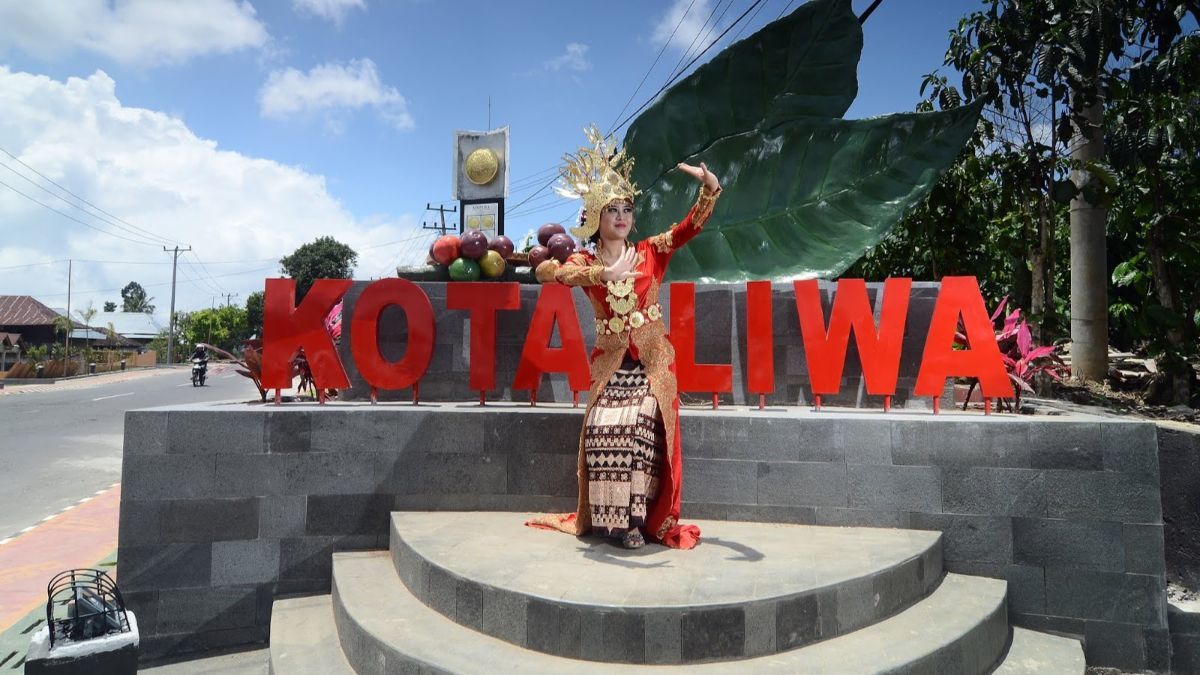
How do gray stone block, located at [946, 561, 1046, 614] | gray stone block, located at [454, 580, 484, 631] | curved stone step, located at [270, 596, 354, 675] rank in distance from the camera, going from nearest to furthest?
gray stone block, located at [454, 580, 484, 631] < curved stone step, located at [270, 596, 354, 675] < gray stone block, located at [946, 561, 1046, 614]

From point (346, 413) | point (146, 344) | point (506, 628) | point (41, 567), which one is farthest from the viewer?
point (146, 344)

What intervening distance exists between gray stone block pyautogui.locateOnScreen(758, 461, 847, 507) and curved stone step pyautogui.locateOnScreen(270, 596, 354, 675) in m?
3.14

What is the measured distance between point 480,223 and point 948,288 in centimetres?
1381

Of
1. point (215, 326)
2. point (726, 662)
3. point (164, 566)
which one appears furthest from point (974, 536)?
point (215, 326)

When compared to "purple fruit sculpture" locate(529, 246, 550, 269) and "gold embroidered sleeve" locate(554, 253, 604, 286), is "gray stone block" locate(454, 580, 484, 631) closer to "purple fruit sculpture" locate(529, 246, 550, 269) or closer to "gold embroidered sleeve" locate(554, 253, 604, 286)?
"gold embroidered sleeve" locate(554, 253, 604, 286)

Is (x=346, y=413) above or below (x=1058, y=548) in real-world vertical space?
above

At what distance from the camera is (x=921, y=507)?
4969 millimetres

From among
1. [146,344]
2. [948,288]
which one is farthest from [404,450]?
[146,344]

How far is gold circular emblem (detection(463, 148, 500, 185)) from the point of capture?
17500mm

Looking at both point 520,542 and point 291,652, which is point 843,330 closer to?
point 520,542

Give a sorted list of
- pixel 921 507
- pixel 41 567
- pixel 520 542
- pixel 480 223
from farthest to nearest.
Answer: pixel 480 223, pixel 41 567, pixel 921 507, pixel 520 542

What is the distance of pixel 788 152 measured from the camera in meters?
7.30

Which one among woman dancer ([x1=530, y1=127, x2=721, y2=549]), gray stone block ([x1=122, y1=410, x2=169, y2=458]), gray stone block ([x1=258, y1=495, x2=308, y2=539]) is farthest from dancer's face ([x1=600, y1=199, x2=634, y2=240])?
gray stone block ([x1=122, y1=410, x2=169, y2=458])

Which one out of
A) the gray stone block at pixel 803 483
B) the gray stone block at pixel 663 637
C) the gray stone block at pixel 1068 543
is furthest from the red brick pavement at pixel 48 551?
the gray stone block at pixel 1068 543
